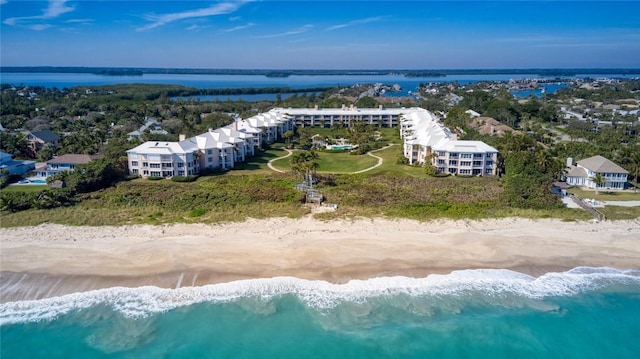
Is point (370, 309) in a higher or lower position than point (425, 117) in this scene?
lower

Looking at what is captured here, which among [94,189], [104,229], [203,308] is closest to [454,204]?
[203,308]

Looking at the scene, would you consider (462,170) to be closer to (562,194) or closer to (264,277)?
(562,194)

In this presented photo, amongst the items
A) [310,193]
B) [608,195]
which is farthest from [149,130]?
[608,195]

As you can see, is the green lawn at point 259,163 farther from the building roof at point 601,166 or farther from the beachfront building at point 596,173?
the building roof at point 601,166

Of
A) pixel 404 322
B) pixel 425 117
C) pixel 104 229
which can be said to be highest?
pixel 425 117

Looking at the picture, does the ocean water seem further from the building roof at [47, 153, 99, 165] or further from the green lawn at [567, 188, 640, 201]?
the building roof at [47, 153, 99, 165]

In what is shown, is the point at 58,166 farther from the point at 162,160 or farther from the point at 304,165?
the point at 304,165

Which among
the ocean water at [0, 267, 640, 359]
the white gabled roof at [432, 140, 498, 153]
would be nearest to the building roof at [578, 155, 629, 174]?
the white gabled roof at [432, 140, 498, 153]
